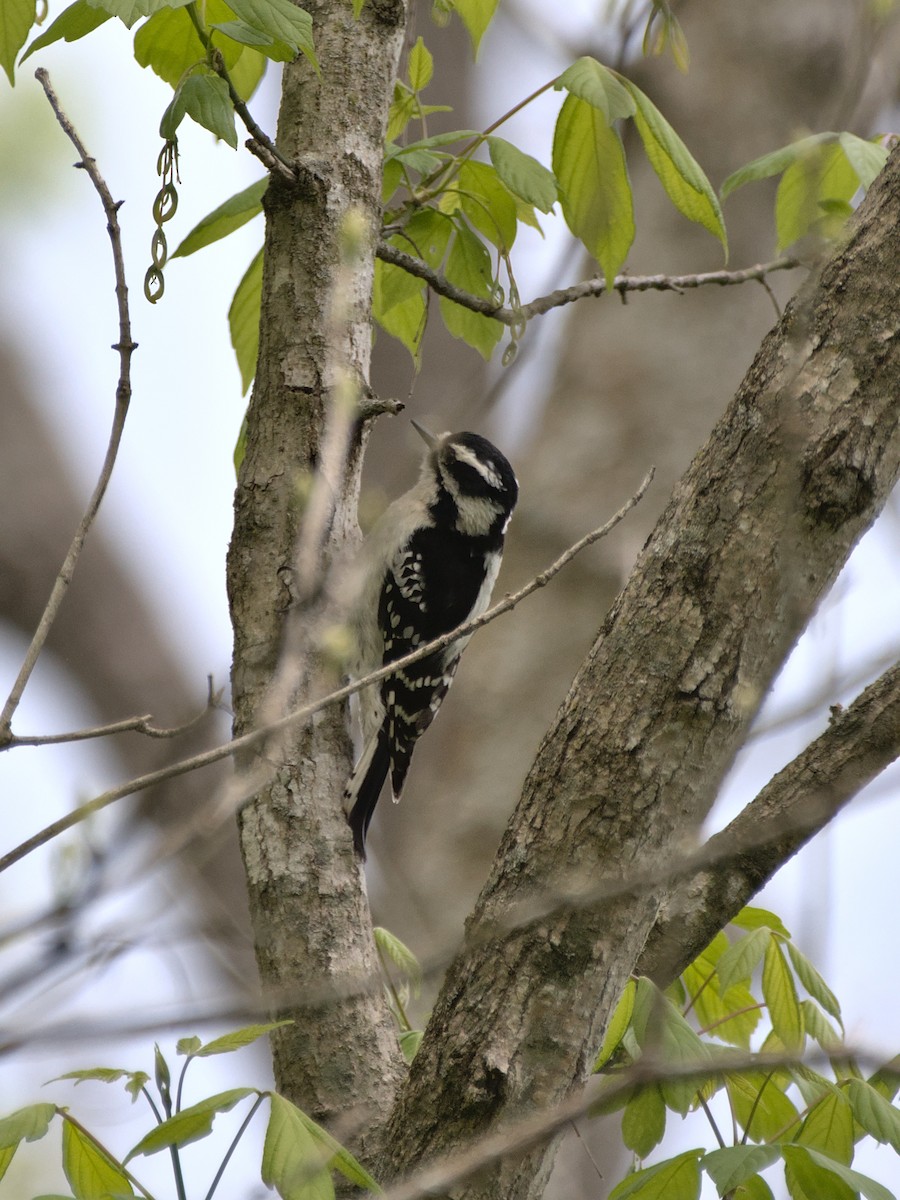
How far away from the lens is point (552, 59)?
466 cm

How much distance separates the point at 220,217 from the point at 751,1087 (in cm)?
197

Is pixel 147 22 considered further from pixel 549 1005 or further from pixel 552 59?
pixel 552 59

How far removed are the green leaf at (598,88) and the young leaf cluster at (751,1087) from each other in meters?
1.41

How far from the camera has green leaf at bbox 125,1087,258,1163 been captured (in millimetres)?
1709

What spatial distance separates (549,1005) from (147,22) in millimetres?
1752

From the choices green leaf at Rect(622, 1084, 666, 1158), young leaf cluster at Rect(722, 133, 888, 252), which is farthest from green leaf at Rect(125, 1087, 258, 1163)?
young leaf cluster at Rect(722, 133, 888, 252)

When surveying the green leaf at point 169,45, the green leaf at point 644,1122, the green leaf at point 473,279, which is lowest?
the green leaf at point 644,1122

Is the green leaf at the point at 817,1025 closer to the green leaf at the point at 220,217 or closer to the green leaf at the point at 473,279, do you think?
the green leaf at the point at 473,279

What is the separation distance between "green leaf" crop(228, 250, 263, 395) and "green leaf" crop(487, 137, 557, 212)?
29.7 inches

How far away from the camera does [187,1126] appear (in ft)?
5.64

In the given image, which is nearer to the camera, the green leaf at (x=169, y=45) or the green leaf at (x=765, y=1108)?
the green leaf at (x=169, y=45)

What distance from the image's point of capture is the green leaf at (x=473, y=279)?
9.87 feet

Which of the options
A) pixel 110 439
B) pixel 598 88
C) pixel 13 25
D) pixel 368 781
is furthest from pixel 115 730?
pixel 368 781

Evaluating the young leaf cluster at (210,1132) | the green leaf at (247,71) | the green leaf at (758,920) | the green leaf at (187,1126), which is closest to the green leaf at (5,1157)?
the young leaf cluster at (210,1132)
